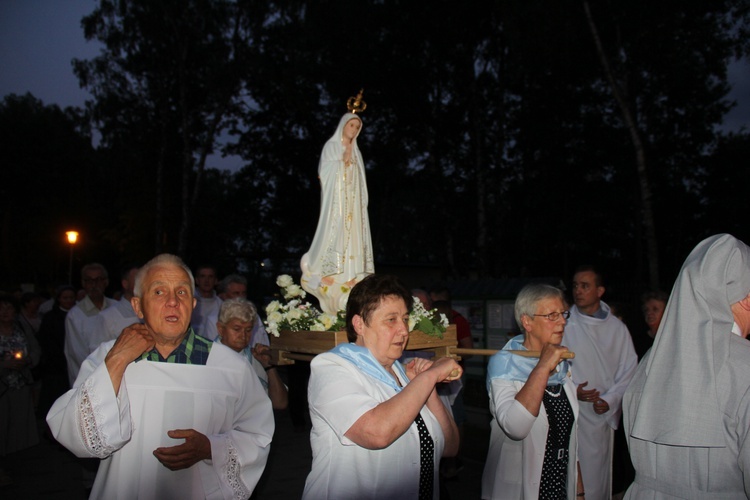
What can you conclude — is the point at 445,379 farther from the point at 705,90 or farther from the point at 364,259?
the point at 705,90

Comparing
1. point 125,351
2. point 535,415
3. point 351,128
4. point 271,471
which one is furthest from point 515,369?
point 271,471

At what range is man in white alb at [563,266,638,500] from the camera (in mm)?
4844

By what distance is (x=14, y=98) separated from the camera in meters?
42.7

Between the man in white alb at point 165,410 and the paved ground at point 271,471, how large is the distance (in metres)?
3.07

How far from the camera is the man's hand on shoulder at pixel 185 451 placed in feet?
9.35

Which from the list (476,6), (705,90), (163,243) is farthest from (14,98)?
(705,90)

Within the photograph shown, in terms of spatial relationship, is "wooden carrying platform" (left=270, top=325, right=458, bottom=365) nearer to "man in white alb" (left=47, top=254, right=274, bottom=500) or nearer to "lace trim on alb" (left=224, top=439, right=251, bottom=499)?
"man in white alb" (left=47, top=254, right=274, bottom=500)

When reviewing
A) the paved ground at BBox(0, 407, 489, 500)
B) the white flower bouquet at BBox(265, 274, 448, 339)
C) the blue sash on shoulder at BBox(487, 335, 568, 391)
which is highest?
the white flower bouquet at BBox(265, 274, 448, 339)

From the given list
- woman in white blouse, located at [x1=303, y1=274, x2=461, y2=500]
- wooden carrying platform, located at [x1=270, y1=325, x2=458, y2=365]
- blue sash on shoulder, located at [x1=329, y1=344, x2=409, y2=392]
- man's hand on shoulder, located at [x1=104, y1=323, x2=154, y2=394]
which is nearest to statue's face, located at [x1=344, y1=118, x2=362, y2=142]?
wooden carrying platform, located at [x1=270, y1=325, x2=458, y2=365]

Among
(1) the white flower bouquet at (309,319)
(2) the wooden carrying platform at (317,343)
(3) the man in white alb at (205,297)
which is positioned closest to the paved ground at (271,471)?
(2) the wooden carrying platform at (317,343)

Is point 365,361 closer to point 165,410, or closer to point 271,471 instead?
point 165,410

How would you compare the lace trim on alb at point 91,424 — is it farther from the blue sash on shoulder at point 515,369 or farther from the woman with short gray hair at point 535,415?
the blue sash on shoulder at point 515,369

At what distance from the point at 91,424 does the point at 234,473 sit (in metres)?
0.71

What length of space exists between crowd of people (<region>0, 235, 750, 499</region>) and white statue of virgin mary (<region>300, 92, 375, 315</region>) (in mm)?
1792
